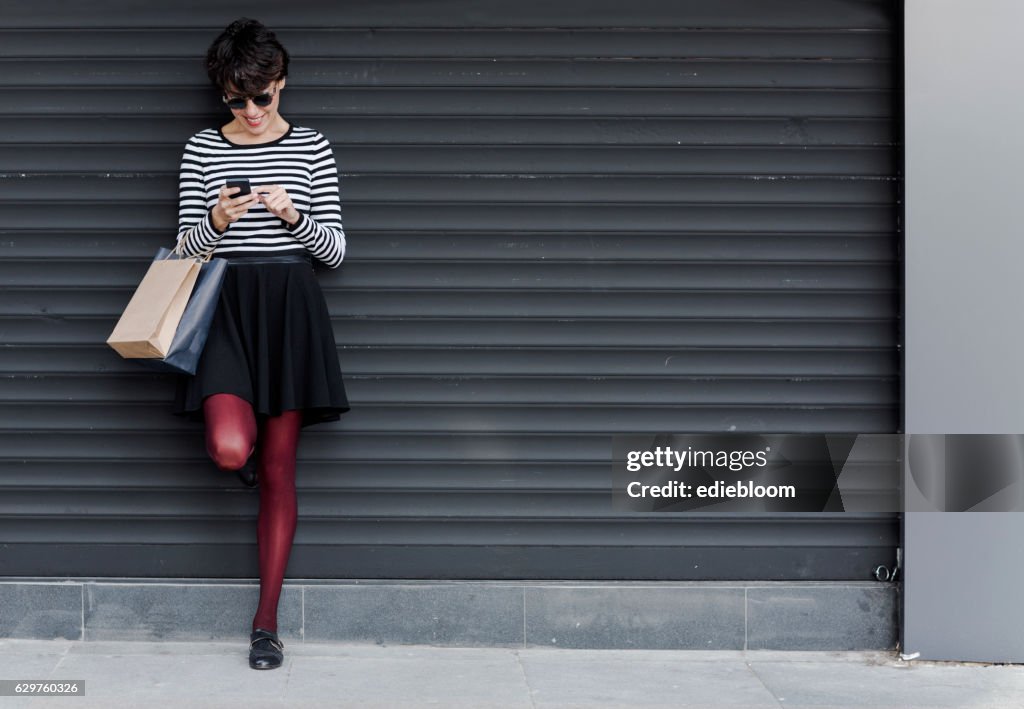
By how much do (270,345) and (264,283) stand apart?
9.2 inches

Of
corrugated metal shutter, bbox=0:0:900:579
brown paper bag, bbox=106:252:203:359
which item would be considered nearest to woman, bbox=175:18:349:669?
brown paper bag, bbox=106:252:203:359

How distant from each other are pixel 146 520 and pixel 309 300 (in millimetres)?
1266

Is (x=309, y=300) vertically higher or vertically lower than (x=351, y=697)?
higher

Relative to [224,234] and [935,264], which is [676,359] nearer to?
[935,264]

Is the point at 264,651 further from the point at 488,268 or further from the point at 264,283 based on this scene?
the point at 488,268

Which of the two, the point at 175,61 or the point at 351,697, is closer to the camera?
the point at 351,697

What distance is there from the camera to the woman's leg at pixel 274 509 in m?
4.76

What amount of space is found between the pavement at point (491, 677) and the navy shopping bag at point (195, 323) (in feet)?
3.89

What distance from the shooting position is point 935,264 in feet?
16.2

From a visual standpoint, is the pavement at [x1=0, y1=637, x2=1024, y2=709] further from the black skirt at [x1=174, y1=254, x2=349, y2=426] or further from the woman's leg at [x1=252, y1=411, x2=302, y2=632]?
the black skirt at [x1=174, y1=254, x2=349, y2=426]

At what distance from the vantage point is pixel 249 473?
4949mm

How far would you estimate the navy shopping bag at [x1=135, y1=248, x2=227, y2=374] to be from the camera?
4.39 meters

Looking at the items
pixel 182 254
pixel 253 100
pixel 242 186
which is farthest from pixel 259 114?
pixel 182 254

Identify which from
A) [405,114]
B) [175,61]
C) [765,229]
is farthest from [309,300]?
[765,229]
